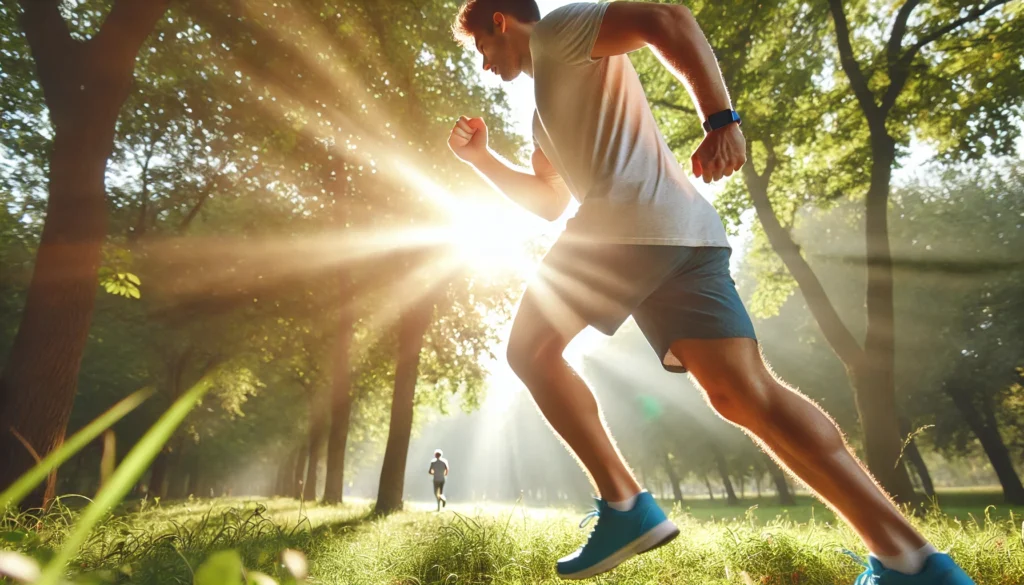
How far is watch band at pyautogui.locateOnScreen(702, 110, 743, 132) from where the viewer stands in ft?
6.72

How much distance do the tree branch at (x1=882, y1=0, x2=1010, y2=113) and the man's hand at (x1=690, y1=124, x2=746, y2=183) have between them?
433 inches

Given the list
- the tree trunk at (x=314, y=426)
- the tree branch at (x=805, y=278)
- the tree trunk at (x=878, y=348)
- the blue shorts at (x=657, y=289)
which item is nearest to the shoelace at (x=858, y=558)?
the blue shorts at (x=657, y=289)

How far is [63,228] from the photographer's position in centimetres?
614

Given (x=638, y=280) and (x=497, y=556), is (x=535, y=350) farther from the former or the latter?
(x=497, y=556)

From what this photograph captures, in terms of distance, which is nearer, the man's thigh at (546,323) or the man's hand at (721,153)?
the man's hand at (721,153)

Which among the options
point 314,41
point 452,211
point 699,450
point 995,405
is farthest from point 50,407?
point 699,450

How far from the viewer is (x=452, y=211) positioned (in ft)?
45.2

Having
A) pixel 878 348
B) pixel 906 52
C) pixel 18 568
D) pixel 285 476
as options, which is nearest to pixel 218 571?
pixel 18 568

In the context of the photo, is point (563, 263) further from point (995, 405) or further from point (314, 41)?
point (995, 405)

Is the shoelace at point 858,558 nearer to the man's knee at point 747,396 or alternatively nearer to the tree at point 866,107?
the man's knee at point 747,396

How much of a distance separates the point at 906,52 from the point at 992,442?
19.8 m

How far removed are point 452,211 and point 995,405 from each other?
2483 cm

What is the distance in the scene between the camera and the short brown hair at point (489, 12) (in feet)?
8.07

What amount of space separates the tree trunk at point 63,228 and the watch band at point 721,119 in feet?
22.0
